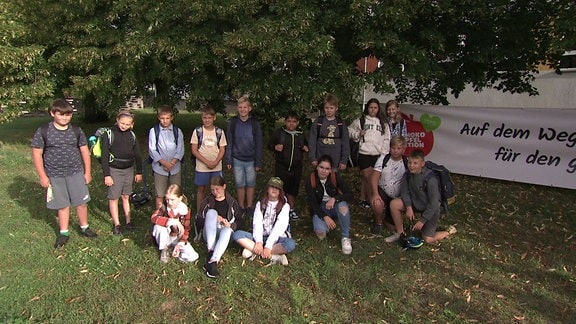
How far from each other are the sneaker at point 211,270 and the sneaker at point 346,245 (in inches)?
53.5

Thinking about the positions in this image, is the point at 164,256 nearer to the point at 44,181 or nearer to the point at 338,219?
the point at 44,181

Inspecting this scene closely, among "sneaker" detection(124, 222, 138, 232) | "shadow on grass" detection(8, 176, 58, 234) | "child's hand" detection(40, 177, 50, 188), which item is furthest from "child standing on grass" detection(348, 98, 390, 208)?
"shadow on grass" detection(8, 176, 58, 234)

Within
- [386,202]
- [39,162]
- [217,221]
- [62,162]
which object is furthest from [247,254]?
[39,162]

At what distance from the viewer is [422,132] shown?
27.8 feet

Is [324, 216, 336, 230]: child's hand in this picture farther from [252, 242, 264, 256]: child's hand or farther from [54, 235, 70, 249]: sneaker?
[54, 235, 70, 249]: sneaker

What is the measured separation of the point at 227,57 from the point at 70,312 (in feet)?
12.7

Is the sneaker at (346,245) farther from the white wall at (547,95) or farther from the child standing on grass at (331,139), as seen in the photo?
the white wall at (547,95)

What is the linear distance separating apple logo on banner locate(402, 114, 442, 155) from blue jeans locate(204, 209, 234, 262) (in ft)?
17.2

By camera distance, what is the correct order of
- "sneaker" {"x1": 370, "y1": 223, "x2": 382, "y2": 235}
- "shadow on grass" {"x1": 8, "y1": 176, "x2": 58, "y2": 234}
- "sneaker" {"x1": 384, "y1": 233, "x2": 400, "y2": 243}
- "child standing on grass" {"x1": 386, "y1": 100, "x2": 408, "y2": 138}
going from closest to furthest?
"sneaker" {"x1": 384, "y1": 233, "x2": 400, "y2": 243}, "sneaker" {"x1": 370, "y1": 223, "x2": 382, "y2": 235}, "shadow on grass" {"x1": 8, "y1": 176, "x2": 58, "y2": 234}, "child standing on grass" {"x1": 386, "y1": 100, "x2": 408, "y2": 138}

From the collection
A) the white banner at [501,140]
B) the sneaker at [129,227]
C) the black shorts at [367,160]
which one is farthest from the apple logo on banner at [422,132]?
the sneaker at [129,227]

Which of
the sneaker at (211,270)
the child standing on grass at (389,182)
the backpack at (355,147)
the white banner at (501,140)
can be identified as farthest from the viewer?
the white banner at (501,140)

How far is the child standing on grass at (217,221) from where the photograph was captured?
3.99 meters

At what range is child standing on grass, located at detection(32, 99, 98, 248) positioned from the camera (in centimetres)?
430

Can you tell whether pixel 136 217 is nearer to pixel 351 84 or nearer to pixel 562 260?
pixel 351 84
